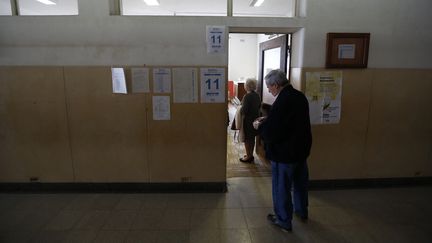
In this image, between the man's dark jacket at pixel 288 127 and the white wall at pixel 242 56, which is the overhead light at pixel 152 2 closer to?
the white wall at pixel 242 56

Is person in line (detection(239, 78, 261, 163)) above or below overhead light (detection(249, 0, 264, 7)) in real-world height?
below

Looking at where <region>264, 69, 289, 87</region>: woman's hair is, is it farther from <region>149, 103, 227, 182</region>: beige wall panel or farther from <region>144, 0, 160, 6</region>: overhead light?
<region>144, 0, 160, 6</region>: overhead light

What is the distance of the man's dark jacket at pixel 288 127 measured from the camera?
223 centimetres

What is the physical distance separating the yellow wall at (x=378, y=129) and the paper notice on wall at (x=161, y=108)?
155cm

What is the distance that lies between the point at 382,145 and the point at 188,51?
103 inches

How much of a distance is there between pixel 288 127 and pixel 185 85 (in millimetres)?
1311

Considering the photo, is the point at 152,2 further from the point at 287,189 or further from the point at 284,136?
the point at 287,189

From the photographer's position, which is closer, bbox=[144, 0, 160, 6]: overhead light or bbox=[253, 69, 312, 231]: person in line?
bbox=[253, 69, 312, 231]: person in line

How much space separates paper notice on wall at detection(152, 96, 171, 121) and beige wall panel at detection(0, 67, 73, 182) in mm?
1050

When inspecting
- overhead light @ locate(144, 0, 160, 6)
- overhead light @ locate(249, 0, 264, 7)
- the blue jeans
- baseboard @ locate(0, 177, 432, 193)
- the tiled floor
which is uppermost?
overhead light @ locate(249, 0, 264, 7)

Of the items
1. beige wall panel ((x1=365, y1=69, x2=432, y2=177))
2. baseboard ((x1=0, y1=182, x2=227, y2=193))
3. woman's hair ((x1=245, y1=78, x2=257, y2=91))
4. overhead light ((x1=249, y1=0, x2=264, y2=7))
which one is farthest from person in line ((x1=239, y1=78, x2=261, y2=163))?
overhead light ((x1=249, y1=0, x2=264, y2=7))

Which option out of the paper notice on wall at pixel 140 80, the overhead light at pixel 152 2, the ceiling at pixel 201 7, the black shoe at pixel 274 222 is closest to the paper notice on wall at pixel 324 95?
the black shoe at pixel 274 222

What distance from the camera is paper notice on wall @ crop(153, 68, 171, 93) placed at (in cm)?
298

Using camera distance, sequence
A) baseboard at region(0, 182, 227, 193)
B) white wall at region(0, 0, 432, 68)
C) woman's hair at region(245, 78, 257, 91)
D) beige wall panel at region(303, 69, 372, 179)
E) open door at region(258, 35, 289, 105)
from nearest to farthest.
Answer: white wall at region(0, 0, 432, 68) < beige wall panel at region(303, 69, 372, 179) < baseboard at region(0, 182, 227, 193) < open door at region(258, 35, 289, 105) < woman's hair at region(245, 78, 257, 91)
